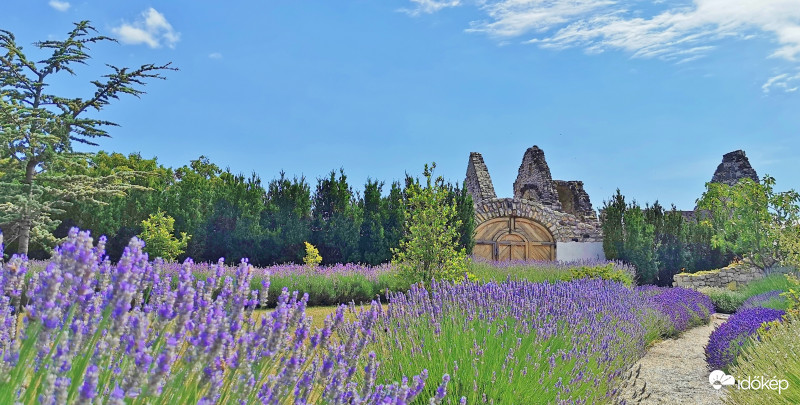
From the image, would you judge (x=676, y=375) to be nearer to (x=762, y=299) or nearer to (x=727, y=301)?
(x=762, y=299)

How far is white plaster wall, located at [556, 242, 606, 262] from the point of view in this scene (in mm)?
17391

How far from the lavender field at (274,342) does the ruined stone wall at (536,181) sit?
47.1 ft

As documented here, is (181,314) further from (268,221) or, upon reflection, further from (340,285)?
(268,221)

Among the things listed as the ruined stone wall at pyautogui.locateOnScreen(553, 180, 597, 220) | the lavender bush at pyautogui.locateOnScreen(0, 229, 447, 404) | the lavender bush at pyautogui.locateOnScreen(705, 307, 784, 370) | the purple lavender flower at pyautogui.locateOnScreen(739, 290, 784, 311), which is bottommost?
the lavender bush at pyautogui.locateOnScreen(705, 307, 784, 370)

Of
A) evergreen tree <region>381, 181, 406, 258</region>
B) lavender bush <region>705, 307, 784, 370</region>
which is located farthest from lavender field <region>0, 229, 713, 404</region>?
evergreen tree <region>381, 181, 406, 258</region>

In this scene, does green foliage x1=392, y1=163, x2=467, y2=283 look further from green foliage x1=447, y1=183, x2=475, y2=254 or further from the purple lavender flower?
green foliage x1=447, y1=183, x2=475, y2=254

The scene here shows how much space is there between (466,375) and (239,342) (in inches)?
69.2

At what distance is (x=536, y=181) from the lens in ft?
72.9

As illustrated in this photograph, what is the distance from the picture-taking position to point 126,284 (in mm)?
1362

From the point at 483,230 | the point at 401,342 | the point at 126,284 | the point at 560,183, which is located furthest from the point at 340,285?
the point at 560,183

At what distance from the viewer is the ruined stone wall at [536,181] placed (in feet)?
69.3

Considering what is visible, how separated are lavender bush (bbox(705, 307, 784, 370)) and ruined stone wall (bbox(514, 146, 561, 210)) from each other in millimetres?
14611

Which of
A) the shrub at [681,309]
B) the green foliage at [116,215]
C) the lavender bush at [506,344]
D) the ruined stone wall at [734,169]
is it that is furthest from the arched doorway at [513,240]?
the lavender bush at [506,344]

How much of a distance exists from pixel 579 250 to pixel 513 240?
2229mm
